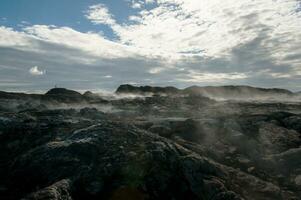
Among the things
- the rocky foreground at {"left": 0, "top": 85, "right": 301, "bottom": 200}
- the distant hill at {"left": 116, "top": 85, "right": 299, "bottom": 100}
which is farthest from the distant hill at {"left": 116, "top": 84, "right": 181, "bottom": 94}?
the rocky foreground at {"left": 0, "top": 85, "right": 301, "bottom": 200}

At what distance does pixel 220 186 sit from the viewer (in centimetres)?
977

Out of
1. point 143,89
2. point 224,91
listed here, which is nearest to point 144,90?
point 143,89

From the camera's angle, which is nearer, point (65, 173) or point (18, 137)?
point (65, 173)

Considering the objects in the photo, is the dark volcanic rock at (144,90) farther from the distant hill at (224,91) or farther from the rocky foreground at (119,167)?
the rocky foreground at (119,167)

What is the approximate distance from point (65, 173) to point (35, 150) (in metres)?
1.62

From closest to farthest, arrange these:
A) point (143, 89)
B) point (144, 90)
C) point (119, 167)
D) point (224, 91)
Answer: point (119, 167) < point (144, 90) < point (143, 89) < point (224, 91)

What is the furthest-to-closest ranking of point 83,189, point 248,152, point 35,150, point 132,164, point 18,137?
1. point 248,152
2. point 18,137
3. point 35,150
4. point 132,164
5. point 83,189

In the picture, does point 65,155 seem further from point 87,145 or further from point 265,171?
point 265,171

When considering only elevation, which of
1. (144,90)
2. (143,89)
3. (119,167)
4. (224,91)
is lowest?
(119,167)

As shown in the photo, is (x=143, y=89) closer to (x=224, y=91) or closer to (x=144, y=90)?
(x=144, y=90)

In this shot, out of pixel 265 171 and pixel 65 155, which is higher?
pixel 65 155

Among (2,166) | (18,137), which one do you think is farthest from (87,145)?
(18,137)

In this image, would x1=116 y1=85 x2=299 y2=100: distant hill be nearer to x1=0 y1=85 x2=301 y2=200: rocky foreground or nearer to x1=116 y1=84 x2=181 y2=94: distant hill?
x1=116 y1=84 x2=181 y2=94: distant hill

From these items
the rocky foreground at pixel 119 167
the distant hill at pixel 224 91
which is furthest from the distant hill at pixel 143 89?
the rocky foreground at pixel 119 167
